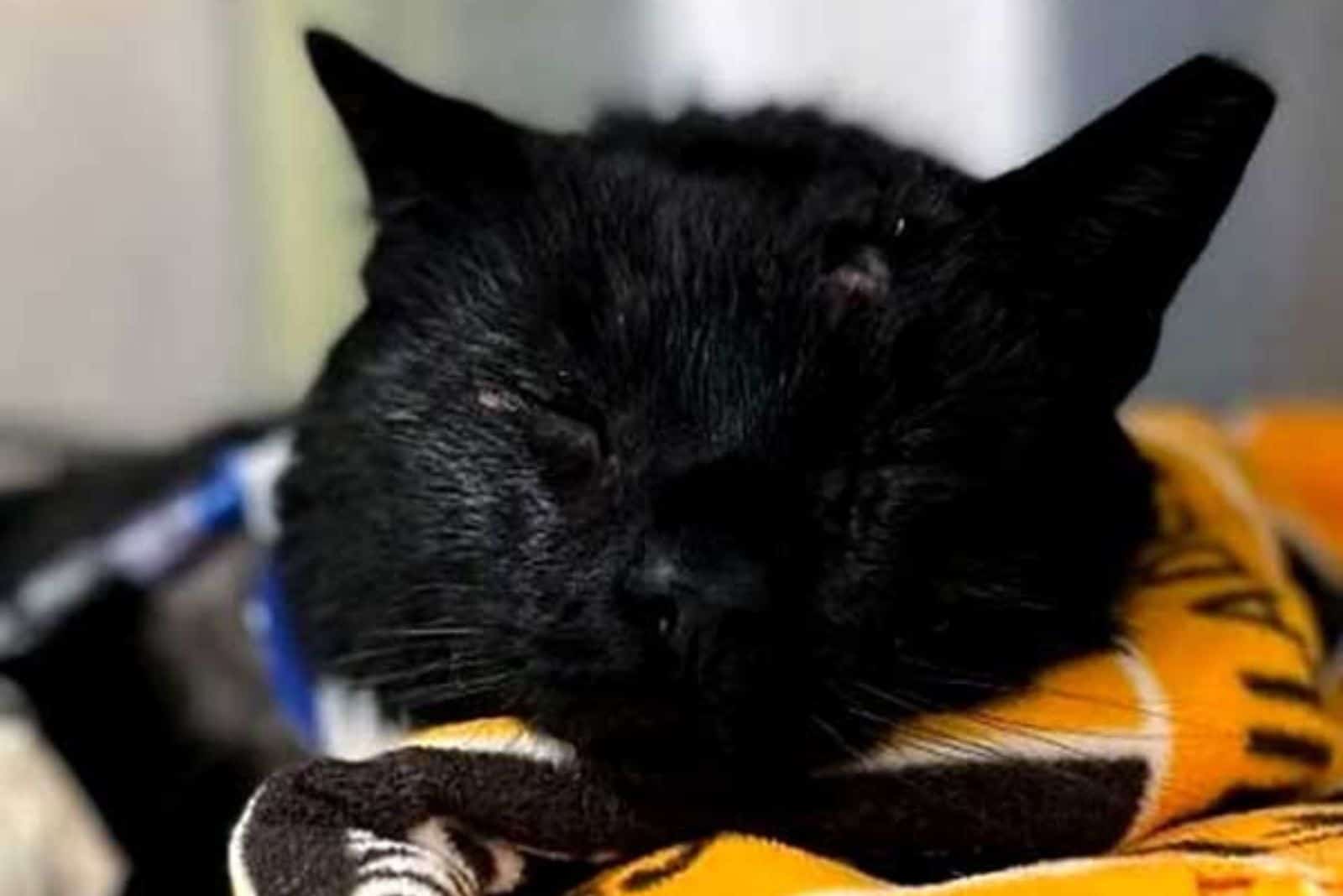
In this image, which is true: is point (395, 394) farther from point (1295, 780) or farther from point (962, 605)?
point (1295, 780)

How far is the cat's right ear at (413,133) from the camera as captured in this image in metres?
1.24

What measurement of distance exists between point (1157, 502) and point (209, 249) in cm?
91

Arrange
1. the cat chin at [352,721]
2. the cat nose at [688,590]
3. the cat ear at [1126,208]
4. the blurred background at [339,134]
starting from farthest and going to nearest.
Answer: the blurred background at [339,134] < the cat chin at [352,721] < the cat ear at [1126,208] < the cat nose at [688,590]

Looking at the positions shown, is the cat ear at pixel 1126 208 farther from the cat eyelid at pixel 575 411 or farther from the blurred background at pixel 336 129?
the blurred background at pixel 336 129

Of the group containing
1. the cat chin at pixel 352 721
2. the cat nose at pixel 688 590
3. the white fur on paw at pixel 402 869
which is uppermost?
the cat nose at pixel 688 590

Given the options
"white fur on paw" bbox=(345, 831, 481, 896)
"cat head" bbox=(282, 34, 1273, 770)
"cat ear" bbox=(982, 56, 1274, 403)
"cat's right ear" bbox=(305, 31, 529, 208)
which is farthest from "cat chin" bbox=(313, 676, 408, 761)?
"cat ear" bbox=(982, 56, 1274, 403)

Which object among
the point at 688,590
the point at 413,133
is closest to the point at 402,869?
the point at 688,590

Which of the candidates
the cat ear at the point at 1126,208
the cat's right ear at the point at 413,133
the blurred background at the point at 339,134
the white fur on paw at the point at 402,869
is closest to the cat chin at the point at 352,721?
the white fur on paw at the point at 402,869

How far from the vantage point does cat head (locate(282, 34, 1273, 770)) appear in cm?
111

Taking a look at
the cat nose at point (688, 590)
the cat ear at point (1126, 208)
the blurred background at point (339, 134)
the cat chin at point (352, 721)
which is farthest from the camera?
the blurred background at point (339, 134)

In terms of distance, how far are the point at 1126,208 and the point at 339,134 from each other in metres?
0.89

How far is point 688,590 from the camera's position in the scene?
3.51 ft

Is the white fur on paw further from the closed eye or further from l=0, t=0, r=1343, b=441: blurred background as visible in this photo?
l=0, t=0, r=1343, b=441: blurred background

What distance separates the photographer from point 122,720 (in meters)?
1.69
